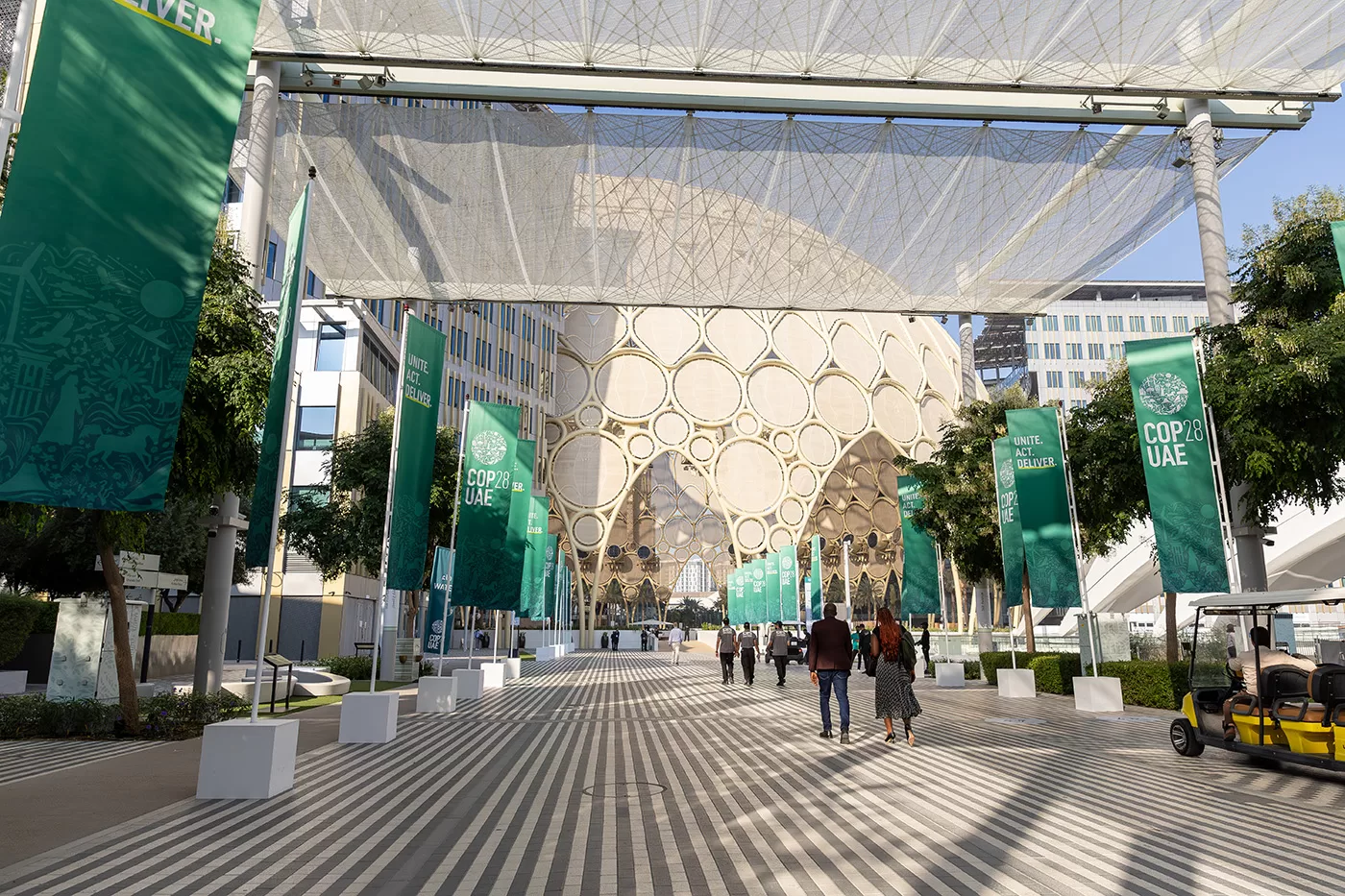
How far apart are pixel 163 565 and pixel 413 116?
15.6m

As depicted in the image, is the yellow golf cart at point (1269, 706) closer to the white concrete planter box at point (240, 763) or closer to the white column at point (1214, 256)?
the white column at point (1214, 256)

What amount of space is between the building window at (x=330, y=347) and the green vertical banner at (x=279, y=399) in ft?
115

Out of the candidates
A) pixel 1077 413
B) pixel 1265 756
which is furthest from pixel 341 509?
pixel 1265 756

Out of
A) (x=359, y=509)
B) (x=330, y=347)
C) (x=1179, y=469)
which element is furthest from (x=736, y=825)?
(x=330, y=347)

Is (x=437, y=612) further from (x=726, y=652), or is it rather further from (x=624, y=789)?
(x=624, y=789)

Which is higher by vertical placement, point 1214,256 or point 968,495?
point 1214,256

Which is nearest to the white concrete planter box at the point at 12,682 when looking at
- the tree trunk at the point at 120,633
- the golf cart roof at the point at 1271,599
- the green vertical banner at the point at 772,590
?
the tree trunk at the point at 120,633

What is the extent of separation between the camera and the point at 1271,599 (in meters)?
10.1

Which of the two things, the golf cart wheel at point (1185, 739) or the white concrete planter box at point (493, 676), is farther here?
the white concrete planter box at point (493, 676)

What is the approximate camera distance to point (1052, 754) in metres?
10.6

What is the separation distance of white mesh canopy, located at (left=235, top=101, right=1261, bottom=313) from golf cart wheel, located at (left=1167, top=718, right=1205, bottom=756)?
49.2ft

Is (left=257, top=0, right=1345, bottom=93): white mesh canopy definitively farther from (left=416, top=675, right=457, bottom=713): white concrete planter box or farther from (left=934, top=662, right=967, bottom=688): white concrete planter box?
(left=934, top=662, right=967, bottom=688): white concrete planter box

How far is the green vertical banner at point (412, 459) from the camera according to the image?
493 inches

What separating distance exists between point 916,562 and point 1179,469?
12248 millimetres
